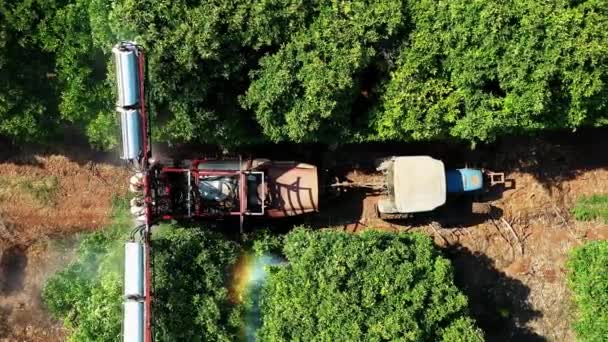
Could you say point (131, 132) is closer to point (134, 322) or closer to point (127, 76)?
point (127, 76)

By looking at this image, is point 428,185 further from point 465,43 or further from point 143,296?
point 143,296

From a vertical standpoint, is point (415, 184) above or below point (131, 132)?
below

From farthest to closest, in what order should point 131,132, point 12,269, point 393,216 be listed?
point 393,216 < point 12,269 < point 131,132

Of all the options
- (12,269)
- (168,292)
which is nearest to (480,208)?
(168,292)

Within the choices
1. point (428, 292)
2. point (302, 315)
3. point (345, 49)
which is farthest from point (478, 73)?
point (302, 315)

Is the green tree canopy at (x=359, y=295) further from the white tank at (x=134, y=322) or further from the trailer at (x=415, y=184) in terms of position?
the white tank at (x=134, y=322)

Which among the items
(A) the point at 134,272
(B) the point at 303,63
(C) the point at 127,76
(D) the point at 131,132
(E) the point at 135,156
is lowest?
(A) the point at 134,272

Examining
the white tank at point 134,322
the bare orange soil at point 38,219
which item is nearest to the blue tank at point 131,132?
the white tank at point 134,322
